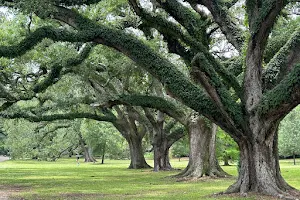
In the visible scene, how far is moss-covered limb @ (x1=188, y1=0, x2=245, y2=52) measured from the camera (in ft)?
48.1

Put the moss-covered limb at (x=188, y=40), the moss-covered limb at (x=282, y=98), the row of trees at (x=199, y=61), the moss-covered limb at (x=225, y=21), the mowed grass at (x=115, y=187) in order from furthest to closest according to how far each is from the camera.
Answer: the moss-covered limb at (x=225, y=21) → the mowed grass at (x=115, y=187) → the moss-covered limb at (x=188, y=40) → the row of trees at (x=199, y=61) → the moss-covered limb at (x=282, y=98)

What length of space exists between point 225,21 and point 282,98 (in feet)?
15.0

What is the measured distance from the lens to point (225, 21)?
595 inches

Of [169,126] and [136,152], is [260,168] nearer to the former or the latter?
[169,126]

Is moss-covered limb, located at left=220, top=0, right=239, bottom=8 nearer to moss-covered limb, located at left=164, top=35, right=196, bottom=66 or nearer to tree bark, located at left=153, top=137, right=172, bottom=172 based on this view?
moss-covered limb, located at left=164, top=35, right=196, bottom=66

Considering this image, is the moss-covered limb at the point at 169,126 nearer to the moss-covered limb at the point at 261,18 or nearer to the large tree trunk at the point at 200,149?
the large tree trunk at the point at 200,149

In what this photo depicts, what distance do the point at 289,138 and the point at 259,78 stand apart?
1374 inches

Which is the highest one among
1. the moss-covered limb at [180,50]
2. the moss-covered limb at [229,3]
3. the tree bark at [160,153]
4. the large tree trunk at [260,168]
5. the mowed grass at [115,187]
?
the moss-covered limb at [229,3]

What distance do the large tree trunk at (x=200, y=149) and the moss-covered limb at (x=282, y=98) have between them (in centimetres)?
948

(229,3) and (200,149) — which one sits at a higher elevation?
(229,3)

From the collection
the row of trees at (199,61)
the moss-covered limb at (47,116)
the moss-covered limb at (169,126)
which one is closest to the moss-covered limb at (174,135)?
the moss-covered limb at (169,126)

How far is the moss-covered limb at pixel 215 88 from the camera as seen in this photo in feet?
38.0

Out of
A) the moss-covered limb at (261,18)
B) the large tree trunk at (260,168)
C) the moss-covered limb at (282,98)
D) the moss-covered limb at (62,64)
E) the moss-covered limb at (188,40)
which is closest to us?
the moss-covered limb at (282,98)

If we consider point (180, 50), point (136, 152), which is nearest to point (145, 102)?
point (180, 50)
